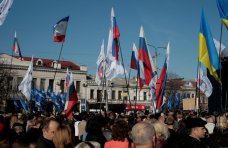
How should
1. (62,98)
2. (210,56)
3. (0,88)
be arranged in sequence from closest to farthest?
(210,56) → (62,98) → (0,88)

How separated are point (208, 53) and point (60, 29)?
27.7 ft

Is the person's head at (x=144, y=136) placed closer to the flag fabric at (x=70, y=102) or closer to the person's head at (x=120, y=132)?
the person's head at (x=120, y=132)

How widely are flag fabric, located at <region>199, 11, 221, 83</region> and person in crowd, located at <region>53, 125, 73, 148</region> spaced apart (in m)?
6.37

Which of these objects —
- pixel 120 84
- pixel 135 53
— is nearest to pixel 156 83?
pixel 135 53

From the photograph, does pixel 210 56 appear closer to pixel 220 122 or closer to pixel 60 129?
pixel 220 122

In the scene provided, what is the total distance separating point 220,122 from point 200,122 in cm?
273

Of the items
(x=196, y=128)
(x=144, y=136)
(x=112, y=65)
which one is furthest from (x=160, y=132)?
(x=112, y=65)

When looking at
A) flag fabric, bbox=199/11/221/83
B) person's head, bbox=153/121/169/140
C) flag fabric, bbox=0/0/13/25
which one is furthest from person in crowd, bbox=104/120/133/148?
flag fabric, bbox=0/0/13/25

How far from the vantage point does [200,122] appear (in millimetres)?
5492

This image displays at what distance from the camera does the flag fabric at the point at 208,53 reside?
1072 centimetres

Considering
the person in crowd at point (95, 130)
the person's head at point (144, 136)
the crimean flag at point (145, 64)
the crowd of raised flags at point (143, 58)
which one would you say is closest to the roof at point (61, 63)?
the crowd of raised flags at point (143, 58)

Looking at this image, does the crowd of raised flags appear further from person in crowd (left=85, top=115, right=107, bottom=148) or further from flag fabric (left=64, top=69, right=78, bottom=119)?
person in crowd (left=85, top=115, right=107, bottom=148)

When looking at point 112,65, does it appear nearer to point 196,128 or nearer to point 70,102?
point 70,102

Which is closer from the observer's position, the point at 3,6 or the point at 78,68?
the point at 3,6
